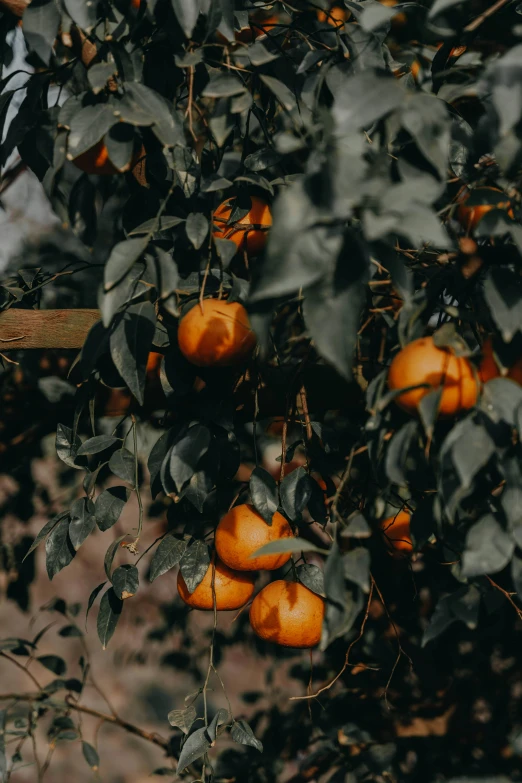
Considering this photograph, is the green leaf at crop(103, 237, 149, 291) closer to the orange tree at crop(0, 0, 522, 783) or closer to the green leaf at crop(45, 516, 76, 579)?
the orange tree at crop(0, 0, 522, 783)

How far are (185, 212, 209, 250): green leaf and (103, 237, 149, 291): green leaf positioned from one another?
0.26 ft

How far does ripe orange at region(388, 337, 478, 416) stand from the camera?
557mm

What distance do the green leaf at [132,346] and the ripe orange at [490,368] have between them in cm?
32

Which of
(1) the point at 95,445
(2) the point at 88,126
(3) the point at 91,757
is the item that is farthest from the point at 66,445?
(3) the point at 91,757

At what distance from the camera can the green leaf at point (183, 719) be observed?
35.0 inches

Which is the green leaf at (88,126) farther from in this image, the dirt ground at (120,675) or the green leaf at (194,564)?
the dirt ground at (120,675)

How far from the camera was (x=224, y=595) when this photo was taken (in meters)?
0.85

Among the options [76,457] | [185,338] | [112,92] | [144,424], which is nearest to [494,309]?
[185,338]

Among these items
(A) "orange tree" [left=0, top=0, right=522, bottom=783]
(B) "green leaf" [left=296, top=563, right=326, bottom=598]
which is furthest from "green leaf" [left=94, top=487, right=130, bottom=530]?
(B) "green leaf" [left=296, top=563, right=326, bottom=598]

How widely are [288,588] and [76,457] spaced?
316mm

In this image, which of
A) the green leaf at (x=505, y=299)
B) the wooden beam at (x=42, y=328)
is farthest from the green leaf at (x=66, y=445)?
the green leaf at (x=505, y=299)

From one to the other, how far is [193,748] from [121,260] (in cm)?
61

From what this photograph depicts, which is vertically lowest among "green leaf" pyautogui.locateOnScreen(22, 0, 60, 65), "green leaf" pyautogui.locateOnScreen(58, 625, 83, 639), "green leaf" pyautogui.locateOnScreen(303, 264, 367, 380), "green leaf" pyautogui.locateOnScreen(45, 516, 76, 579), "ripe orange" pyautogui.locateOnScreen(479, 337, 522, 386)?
"green leaf" pyautogui.locateOnScreen(58, 625, 83, 639)

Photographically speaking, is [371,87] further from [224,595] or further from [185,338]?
[224,595]
